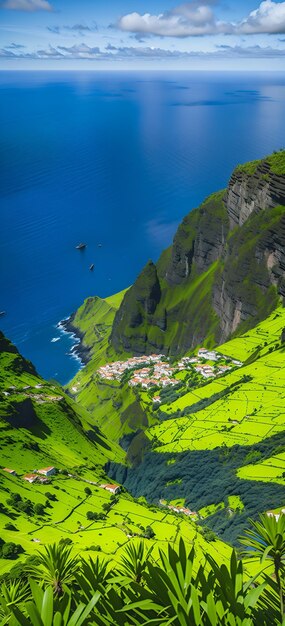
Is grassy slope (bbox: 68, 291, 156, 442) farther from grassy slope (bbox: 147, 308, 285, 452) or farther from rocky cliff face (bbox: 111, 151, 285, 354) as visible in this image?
rocky cliff face (bbox: 111, 151, 285, 354)

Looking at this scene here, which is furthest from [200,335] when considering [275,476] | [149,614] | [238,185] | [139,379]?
[149,614]

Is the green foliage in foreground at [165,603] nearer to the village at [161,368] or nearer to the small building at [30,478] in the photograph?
the small building at [30,478]

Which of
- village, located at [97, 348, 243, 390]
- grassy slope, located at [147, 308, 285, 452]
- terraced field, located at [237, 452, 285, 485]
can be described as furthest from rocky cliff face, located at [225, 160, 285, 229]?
terraced field, located at [237, 452, 285, 485]

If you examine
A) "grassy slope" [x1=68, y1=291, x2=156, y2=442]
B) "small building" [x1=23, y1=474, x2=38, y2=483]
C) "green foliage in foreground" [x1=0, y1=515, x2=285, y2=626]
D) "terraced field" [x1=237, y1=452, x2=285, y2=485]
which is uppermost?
"green foliage in foreground" [x1=0, y1=515, x2=285, y2=626]

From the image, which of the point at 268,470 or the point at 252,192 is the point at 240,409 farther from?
the point at 252,192

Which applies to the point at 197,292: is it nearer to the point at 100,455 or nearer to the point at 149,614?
the point at 100,455
